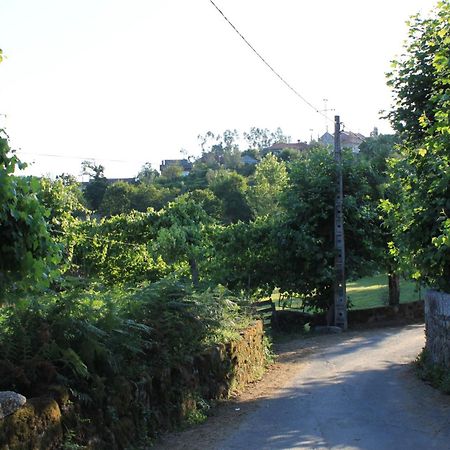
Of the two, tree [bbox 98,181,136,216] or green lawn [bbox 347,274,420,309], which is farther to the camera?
tree [bbox 98,181,136,216]

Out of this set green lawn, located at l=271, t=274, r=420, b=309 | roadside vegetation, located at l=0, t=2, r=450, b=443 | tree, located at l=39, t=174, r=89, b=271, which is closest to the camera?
roadside vegetation, located at l=0, t=2, r=450, b=443

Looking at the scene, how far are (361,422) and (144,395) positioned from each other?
3128 millimetres

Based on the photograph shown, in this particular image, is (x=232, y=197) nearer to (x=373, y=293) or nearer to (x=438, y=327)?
(x=373, y=293)

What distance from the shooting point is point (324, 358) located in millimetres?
18266

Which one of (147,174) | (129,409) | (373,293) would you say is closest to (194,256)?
(129,409)

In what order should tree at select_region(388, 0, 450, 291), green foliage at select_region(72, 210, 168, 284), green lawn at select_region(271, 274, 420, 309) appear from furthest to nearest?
green lawn at select_region(271, 274, 420, 309) → green foliage at select_region(72, 210, 168, 284) → tree at select_region(388, 0, 450, 291)

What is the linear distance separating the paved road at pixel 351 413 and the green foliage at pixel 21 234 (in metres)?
3.79

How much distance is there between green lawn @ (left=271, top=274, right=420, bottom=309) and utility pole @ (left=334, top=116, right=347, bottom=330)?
22.0 feet

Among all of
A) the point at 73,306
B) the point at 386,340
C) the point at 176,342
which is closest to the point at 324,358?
the point at 386,340

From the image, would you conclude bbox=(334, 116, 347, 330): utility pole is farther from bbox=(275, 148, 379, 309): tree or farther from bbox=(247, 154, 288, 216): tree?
bbox=(247, 154, 288, 216): tree

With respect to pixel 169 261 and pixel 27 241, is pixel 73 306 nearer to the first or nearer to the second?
pixel 27 241

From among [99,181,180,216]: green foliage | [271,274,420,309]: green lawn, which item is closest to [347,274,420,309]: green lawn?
[271,274,420,309]: green lawn

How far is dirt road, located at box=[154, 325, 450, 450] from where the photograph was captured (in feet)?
26.7

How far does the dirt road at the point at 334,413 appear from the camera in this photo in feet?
26.7
